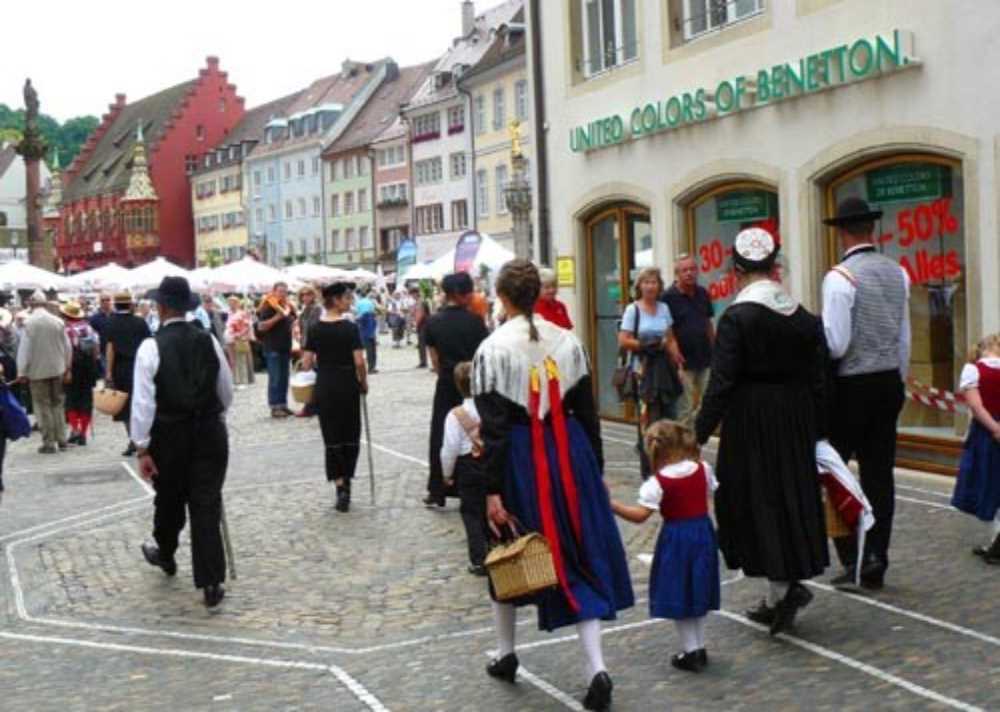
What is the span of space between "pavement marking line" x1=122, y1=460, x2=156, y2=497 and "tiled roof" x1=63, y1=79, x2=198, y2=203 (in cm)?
9696

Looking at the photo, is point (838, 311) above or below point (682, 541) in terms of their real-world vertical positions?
above

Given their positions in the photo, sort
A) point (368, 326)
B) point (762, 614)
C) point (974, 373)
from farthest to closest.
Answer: point (368, 326) < point (974, 373) < point (762, 614)

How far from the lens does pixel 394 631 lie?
7.87 metres

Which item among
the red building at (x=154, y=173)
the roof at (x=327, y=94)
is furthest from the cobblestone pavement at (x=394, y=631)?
the red building at (x=154, y=173)

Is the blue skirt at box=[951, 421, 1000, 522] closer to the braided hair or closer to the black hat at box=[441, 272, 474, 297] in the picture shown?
the braided hair

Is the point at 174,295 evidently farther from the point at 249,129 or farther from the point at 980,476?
the point at 249,129

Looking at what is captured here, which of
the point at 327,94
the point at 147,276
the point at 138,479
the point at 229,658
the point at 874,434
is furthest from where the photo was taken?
the point at 327,94

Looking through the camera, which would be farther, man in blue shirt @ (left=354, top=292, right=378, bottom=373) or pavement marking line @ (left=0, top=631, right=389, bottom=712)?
man in blue shirt @ (left=354, top=292, right=378, bottom=373)

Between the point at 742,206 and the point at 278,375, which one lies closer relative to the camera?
the point at 742,206

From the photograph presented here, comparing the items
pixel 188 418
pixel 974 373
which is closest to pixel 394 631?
pixel 188 418

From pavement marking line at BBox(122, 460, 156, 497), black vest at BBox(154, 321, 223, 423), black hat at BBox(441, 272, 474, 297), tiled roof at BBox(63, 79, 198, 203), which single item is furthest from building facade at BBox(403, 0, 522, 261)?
black vest at BBox(154, 321, 223, 423)

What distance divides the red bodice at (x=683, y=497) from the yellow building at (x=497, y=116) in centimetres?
5589

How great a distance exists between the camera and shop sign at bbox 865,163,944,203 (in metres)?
12.4

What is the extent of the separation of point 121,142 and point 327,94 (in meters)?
32.0
